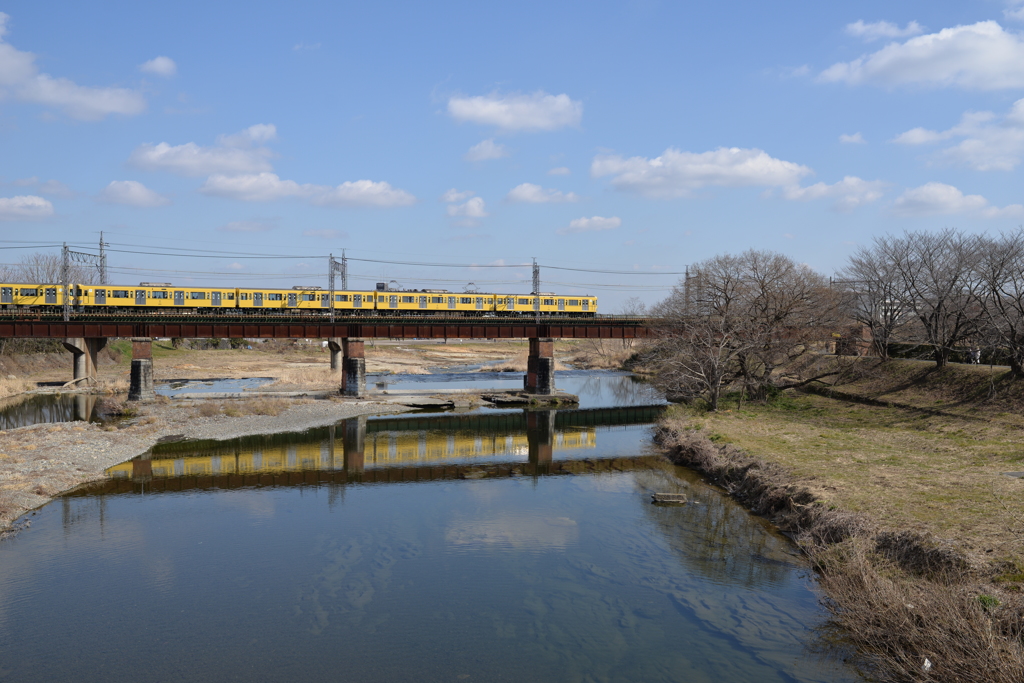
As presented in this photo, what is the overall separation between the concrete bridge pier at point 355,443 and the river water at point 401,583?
256 centimetres

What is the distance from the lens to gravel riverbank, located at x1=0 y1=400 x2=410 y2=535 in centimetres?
2889

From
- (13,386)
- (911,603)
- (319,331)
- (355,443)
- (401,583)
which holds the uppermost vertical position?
(319,331)

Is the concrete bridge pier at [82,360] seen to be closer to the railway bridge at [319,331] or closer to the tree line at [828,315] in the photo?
the railway bridge at [319,331]

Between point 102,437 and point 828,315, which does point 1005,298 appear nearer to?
point 828,315

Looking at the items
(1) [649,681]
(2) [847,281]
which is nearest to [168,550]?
(1) [649,681]

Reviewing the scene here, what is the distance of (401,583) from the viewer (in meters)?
19.9

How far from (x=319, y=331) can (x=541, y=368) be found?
73.3ft

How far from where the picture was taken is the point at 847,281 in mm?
65875

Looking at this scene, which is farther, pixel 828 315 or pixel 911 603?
pixel 828 315

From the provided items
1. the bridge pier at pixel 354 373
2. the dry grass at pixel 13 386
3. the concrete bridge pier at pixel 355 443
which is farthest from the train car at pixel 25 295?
the concrete bridge pier at pixel 355 443

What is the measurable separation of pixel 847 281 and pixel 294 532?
5937cm

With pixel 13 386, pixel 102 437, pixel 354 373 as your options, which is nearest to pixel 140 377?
pixel 13 386

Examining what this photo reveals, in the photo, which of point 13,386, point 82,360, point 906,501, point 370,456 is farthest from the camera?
point 82,360

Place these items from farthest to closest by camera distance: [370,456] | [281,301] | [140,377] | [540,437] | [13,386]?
1. [281,301]
2. [13,386]
3. [140,377]
4. [540,437]
5. [370,456]
